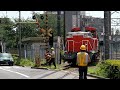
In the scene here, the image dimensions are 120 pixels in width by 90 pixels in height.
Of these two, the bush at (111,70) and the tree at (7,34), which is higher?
the tree at (7,34)

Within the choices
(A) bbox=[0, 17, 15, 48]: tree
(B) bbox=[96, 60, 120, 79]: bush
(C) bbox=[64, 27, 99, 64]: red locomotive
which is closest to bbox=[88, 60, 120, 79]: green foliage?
(B) bbox=[96, 60, 120, 79]: bush

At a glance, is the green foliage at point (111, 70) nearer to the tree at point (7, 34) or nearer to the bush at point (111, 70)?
the bush at point (111, 70)

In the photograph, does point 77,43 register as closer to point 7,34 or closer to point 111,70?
point 111,70

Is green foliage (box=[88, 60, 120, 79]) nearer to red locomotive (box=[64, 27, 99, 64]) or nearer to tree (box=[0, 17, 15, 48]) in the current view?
red locomotive (box=[64, 27, 99, 64])

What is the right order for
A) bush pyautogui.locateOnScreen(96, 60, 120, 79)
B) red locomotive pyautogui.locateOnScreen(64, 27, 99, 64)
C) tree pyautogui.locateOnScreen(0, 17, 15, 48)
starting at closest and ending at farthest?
bush pyautogui.locateOnScreen(96, 60, 120, 79) → red locomotive pyautogui.locateOnScreen(64, 27, 99, 64) → tree pyautogui.locateOnScreen(0, 17, 15, 48)

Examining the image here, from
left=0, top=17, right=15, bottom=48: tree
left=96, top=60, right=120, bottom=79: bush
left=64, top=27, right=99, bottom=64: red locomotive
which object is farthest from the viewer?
left=0, top=17, right=15, bottom=48: tree

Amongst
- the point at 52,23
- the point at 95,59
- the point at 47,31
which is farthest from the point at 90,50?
the point at 52,23

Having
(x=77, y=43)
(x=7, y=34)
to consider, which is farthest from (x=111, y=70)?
(x=7, y=34)

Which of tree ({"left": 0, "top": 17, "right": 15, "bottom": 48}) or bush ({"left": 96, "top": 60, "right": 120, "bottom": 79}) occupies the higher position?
tree ({"left": 0, "top": 17, "right": 15, "bottom": 48})

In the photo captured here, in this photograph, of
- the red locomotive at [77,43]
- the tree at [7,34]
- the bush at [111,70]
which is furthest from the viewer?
the tree at [7,34]

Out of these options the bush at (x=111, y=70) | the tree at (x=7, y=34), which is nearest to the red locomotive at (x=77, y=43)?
the bush at (x=111, y=70)

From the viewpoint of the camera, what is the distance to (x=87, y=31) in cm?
3688

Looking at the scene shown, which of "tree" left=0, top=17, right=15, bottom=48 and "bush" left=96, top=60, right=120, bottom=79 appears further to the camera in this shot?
"tree" left=0, top=17, right=15, bottom=48
